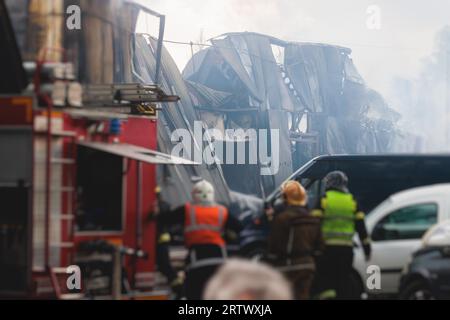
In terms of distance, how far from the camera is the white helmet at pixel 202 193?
18.3ft

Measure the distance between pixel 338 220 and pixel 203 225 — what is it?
2.70 feet

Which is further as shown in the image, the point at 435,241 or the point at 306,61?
the point at 306,61

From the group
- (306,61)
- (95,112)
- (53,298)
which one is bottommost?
(53,298)

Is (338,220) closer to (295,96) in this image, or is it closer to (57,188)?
(295,96)

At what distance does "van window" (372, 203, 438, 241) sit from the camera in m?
5.61

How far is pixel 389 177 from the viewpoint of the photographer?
5742 mm

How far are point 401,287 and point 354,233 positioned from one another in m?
0.44

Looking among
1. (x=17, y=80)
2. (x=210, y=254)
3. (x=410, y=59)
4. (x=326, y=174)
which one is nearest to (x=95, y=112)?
(x=17, y=80)

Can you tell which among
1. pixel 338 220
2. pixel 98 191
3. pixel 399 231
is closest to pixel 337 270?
pixel 338 220

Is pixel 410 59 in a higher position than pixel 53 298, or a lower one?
higher

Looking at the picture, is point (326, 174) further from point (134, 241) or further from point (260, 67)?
point (134, 241)

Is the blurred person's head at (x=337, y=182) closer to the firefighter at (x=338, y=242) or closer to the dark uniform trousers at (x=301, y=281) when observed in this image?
the firefighter at (x=338, y=242)

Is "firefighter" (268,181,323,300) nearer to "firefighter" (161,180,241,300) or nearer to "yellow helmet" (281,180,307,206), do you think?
"yellow helmet" (281,180,307,206)

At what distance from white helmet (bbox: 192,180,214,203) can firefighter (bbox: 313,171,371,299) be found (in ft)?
2.13
